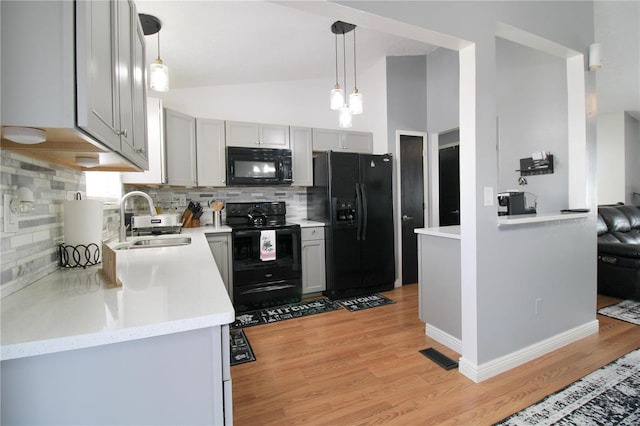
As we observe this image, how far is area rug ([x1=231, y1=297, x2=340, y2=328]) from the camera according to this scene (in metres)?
3.02

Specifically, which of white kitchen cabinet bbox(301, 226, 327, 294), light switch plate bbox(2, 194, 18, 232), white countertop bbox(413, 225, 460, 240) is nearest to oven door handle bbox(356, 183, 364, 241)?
white kitchen cabinet bbox(301, 226, 327, 294)

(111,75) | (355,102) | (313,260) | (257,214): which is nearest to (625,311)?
(313,260)

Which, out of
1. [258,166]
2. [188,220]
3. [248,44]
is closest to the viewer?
[248,44]

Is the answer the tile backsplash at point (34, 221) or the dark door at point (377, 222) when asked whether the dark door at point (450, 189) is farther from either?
the tile backsplash at point (34, 221)

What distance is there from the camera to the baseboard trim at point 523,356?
200 centimetres

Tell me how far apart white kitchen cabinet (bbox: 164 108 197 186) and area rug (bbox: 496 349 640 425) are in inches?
131

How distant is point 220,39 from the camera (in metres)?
2.73

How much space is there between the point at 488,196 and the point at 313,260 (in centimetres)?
219

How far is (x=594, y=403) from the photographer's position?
1.74 m

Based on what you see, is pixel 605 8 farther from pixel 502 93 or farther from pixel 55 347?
pixel 55 347

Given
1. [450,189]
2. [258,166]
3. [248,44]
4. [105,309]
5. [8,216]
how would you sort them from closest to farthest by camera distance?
[105,309] → [8,216] → [248,44] → [258,166] → [450,189]

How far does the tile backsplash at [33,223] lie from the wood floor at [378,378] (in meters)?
1.26

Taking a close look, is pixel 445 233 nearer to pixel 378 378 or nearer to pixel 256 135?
pixel 378 378

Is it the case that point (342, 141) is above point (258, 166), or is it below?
above
